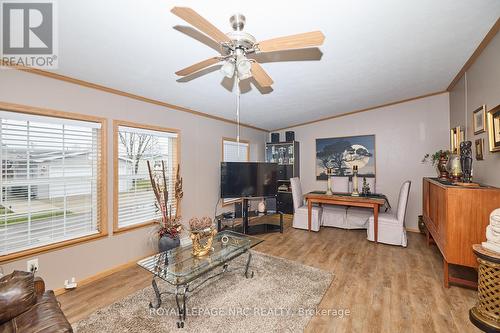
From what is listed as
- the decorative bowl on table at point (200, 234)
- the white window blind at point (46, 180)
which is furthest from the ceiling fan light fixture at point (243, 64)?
the white window blind at point (46, 180)

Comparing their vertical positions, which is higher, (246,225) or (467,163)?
(467,163)

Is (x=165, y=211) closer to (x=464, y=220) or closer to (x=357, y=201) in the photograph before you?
(x=357, y=201)

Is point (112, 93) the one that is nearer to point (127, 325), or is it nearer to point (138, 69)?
point (138, 69)

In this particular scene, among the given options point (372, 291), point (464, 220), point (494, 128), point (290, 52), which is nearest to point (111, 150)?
point (290, 52)

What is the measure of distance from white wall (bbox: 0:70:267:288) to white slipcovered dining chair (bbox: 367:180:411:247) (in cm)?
305

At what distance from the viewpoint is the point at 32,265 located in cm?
219

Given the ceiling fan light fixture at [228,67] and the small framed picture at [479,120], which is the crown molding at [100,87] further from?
the small framed picture at [479,120]

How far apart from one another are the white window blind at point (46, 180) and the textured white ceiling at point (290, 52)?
66 cm

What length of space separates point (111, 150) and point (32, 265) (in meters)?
1.41

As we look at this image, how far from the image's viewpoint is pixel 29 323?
1330 mm

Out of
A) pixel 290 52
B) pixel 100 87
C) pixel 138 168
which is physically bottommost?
pixel 138 168

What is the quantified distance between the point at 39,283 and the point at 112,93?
217 cm

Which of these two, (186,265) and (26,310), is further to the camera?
(186,265)

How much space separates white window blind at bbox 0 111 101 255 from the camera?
2.12 metres
